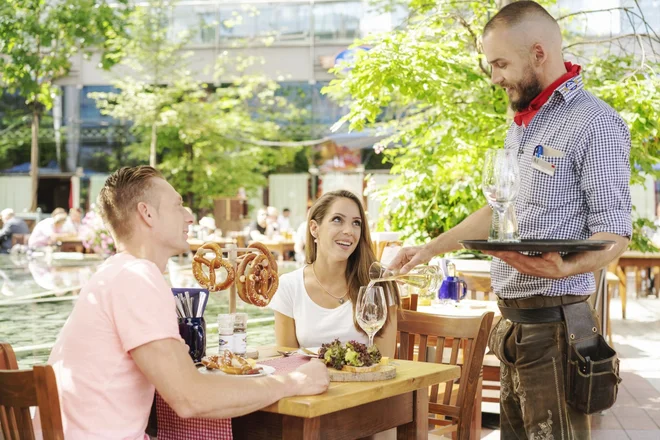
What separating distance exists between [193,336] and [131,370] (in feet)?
2.14

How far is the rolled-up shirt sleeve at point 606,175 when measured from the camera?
230 centimetres

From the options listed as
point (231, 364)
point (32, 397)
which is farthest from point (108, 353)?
point (231, 364)

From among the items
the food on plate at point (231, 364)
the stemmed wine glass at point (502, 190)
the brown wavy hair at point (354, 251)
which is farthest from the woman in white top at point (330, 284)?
the stemmed wine glass at point (502, 190)

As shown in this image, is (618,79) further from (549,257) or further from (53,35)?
(53,35)

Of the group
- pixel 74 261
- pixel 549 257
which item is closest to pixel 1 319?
pixel 74 261

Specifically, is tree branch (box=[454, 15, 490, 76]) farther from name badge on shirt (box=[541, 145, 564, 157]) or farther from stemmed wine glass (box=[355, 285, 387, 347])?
name badge on shirt (box=[541, 145, 564, 157])

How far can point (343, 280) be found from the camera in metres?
3.90

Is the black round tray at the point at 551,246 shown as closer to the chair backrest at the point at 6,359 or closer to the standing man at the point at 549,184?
the standing man at the point at 549,184

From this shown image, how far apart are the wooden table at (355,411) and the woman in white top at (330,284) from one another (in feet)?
2.23

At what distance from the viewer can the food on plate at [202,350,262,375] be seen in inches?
103

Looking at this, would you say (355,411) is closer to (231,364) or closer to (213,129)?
(231,364)

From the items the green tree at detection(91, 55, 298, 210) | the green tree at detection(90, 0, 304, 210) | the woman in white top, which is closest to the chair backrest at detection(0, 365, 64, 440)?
the woman in white top

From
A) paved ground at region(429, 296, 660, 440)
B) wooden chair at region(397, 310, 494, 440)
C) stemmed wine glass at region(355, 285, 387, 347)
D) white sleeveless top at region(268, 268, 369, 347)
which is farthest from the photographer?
paved ground at region(429, 296, 660, 440)

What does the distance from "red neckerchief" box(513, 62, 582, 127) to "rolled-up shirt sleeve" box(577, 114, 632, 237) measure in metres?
0.17
